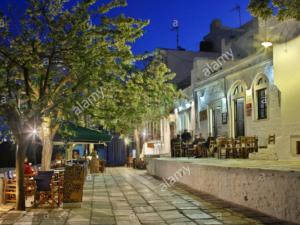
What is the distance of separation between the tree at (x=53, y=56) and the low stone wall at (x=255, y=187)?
454cm

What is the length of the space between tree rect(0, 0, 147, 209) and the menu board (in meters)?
1.19

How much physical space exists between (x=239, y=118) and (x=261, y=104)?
235 centimetres

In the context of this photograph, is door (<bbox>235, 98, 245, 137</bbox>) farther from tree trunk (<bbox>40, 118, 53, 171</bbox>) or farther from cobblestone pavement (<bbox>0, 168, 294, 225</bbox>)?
tree trunk (<bbox>40, 118, 53, 171</bbox>)

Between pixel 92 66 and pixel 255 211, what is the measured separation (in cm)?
615

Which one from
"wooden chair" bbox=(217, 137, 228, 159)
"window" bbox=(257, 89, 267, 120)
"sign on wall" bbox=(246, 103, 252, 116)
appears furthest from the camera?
"wooden chair" bbox=(217, 137, 228, 159)

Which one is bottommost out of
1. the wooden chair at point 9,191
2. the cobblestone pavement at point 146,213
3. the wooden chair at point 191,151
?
the cobblestone pavement at point 146,213

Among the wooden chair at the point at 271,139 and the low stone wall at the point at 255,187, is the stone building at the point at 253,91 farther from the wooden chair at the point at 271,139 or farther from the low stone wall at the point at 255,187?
the low stone wall at the point at 255,187

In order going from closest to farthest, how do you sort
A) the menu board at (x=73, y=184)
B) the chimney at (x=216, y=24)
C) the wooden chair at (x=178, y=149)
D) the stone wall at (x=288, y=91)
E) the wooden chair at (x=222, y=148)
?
the menu board at (x=73, y=184), the stone wall at (x=288, y=91), the wooden chair at (x=222, y=148), the wooden chair at (x=178, y=149), the chimney at (x=216, y=24)

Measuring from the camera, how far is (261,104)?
16.5 m

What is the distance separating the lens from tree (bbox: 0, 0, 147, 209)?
11.3 m

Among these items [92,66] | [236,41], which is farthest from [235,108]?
[92,66]

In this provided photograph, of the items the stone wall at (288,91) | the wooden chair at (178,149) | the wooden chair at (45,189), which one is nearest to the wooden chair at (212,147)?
the wooden chair at (178,149)

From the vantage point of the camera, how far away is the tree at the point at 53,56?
37.1 feet

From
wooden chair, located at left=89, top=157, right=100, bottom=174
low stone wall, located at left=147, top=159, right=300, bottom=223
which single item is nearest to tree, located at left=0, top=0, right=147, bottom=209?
low stone wall, located at left=147, top=159, right=300, bottom=223
